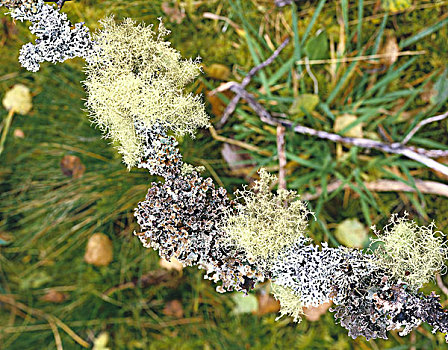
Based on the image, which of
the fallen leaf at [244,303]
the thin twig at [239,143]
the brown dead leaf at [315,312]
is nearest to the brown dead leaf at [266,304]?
the fallen leaf at [244,303]

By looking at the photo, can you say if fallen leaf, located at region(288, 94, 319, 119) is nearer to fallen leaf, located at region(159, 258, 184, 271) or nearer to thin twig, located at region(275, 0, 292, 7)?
thin twig, located at region(275, 0, 292, 7)

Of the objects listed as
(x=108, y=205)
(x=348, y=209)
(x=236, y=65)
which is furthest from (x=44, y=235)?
(x=348, y=209)

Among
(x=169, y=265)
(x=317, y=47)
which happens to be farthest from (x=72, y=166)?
(x=317, y=47)

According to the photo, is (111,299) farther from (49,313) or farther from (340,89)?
(340,89)

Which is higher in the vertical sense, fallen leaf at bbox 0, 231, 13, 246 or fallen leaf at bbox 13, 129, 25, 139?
fallen leaf at bbox 13, 129, 25, 139

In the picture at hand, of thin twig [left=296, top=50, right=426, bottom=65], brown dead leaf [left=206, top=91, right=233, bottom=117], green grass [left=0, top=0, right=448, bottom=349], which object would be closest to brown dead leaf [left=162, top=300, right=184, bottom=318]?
green grass [left=0, top=0, right=448, bottom=349]

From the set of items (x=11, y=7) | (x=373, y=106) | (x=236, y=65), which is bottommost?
(x=373, y=106)
